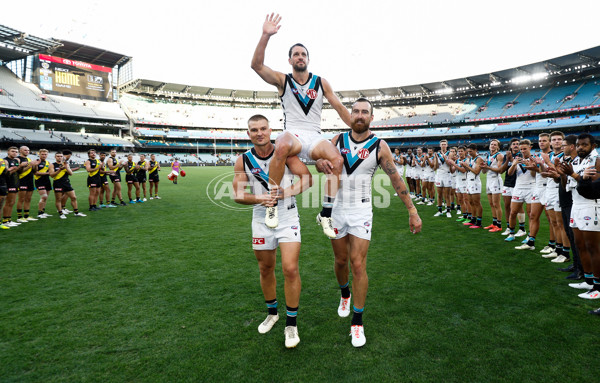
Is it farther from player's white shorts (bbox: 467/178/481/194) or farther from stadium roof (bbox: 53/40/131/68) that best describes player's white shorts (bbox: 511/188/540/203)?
stadium roof (bbox: 53/40/131/68)

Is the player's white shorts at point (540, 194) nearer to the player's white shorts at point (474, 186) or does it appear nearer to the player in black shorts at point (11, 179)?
the player's white shorts at point (474, 186)

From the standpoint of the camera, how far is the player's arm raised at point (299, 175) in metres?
3.57

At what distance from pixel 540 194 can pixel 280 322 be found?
6.64 meters

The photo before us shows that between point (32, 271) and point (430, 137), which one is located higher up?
point (430, 137)

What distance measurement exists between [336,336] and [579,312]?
340 centimetres

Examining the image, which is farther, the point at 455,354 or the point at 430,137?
the point at 430,137

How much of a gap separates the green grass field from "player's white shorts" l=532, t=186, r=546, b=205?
4.15 feet

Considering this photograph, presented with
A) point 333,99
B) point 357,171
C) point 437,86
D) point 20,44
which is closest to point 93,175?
point 333,99

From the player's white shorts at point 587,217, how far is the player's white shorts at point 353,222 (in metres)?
3.42

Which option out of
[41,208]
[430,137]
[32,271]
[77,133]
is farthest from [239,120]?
[32,271]

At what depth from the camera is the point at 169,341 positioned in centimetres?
344

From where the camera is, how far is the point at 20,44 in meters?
44.1

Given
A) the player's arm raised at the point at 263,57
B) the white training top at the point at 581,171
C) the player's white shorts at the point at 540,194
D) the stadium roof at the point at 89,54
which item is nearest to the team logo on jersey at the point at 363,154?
the player's arm raised at the point at 263,57

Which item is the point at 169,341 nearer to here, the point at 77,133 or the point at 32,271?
the point at 32,271
